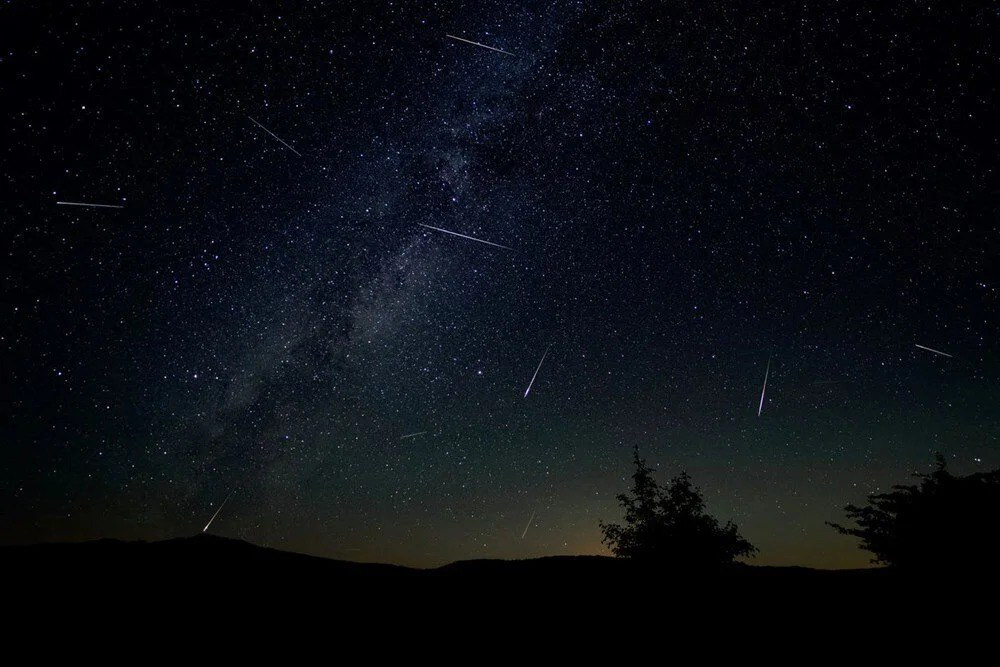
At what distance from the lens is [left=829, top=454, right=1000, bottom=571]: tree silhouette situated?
440 inches

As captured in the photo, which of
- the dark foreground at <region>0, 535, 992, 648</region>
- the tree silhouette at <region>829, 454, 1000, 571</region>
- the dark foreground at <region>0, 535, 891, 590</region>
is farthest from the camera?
the tree silhouette at <region>829, 454, 1000, 571</region>

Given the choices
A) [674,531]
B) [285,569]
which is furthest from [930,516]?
→ [285,569]

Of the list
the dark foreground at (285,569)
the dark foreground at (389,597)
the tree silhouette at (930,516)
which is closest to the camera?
the dark foreground at (389,597)

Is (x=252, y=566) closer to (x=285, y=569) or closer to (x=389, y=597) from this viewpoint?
(x=285, y=569)

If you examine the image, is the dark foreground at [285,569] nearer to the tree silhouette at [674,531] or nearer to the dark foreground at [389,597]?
the dark foreground at [389,597]

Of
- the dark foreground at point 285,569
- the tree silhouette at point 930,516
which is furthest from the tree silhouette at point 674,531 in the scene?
the dark foreground at point 285,569

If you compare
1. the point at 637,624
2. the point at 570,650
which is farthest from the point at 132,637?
the point at 637,624

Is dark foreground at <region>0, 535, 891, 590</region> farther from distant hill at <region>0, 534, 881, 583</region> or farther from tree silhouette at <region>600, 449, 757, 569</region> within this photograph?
tree silhouette at <region>600, 449, 757, 569</region>

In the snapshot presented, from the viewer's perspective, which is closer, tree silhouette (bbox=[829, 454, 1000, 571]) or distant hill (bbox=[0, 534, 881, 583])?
distant hill (bbox=[0, 534, 881, 583])

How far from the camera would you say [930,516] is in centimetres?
A: 1206

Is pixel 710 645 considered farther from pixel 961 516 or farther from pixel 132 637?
pixel 961 516

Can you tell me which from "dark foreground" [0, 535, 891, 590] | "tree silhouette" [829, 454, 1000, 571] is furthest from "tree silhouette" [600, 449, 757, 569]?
"dark foreground" [0, 535, 891, 590]

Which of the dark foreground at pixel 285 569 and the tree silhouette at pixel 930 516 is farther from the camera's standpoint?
the tree silhouette at pixel 930 516

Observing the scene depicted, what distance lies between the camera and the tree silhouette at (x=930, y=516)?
11.2 meters
